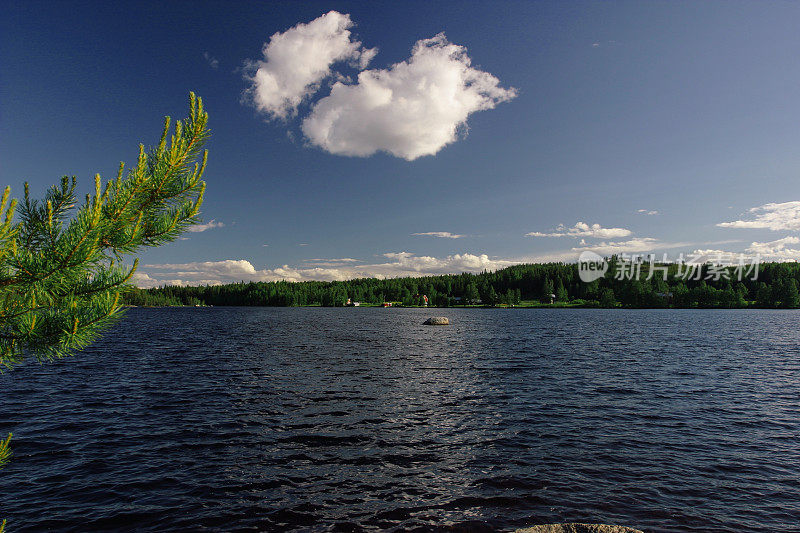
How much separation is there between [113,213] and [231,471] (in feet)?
43.4

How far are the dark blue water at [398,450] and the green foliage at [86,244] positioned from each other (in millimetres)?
9157

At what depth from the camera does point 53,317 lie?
507cm

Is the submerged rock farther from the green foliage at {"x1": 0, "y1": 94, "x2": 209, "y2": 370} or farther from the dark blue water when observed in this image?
the green foliage at {"x1": 0, "y1": 94, "x2": 209, "y2": 370}

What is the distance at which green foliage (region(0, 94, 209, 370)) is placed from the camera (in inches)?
185

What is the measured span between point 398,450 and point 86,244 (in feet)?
49.2

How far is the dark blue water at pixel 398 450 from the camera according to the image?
12.1m

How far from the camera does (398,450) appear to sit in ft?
54.6

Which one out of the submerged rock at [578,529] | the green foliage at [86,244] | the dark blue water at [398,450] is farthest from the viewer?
the dark blue water at [398,450]

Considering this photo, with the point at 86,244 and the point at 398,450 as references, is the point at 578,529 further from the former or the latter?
the point at 86,244

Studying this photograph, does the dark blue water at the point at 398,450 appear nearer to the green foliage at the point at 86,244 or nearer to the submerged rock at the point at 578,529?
the submerged rock at the point at 578,529

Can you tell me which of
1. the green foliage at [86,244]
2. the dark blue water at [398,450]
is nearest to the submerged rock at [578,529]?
the dark blue water at [398,450]

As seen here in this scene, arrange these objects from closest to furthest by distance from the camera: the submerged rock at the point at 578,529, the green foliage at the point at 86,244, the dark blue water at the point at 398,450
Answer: the green foliage at the point at 86,244 < the submerged rock at the point at 578,529 < the dark blue water at the point at 398,450

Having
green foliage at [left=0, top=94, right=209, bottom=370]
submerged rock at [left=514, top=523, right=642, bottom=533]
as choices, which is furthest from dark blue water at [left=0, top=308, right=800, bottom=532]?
green foliage at [left=0, top=94, right=209, bottom=370]

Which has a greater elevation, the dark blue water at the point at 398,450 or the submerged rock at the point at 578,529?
the submerged rock at the point at 578,529
